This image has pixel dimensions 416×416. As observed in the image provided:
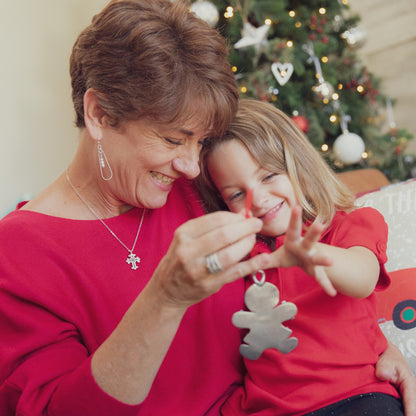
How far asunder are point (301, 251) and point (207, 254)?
0.15m

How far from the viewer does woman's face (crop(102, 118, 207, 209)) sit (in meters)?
1.07

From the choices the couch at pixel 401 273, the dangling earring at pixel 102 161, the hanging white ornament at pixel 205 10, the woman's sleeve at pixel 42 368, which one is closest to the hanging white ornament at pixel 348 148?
the hanging white ornament at pixel 205 10

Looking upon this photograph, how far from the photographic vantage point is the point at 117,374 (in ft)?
2.81

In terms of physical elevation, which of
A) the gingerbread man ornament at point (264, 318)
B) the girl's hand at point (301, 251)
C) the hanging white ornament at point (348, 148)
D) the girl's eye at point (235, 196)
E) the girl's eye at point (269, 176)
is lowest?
the hanging white ornament at point (348, 148)

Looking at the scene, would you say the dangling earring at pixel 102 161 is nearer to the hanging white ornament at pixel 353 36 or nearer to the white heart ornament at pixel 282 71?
the white heart ornament at pixel 282 71

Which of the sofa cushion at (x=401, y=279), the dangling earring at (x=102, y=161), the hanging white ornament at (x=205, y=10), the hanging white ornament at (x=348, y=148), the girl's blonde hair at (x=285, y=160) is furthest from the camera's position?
the hanging white ornament at (x=348, y=148)

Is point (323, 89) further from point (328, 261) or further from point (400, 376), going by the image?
point (328, 261)

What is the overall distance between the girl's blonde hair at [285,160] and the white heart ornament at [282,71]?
1235 mm

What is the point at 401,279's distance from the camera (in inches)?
55.5

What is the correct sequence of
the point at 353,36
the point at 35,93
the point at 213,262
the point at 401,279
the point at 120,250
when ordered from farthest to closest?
the point at 353,36 → the point at 35,93 → the point at 401,279 → the point at 120,250 → the point at 213,262

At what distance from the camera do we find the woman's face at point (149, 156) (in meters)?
1.07

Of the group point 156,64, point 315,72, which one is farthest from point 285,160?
point 315,72

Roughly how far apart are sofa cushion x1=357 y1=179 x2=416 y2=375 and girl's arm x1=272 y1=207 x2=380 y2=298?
1.25 feet

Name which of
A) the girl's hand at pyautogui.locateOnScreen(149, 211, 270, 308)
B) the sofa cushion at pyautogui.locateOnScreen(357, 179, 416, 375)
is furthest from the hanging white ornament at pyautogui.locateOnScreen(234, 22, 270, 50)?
the girl's hand at pyautogui.locateOnScreen(149, 211, 270, 308)
